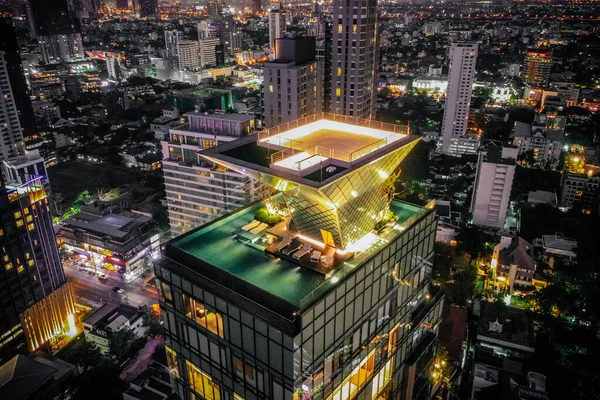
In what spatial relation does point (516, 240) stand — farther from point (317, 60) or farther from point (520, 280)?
point (317, 60)

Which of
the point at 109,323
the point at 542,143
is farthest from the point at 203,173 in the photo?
the point at 542,143

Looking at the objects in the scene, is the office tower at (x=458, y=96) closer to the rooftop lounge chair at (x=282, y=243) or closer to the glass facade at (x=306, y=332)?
the glass facade at (x=306, y=332)

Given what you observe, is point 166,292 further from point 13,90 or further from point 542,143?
point 13,90

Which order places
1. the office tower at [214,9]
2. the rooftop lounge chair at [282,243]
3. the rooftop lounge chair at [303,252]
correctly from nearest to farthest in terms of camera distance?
the rooftop lounge chair at [303,252], the rooftop lounge chair at [282,243], the office tower at [214,9]

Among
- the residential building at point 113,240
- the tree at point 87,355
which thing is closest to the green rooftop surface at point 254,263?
the tree at point 87,355

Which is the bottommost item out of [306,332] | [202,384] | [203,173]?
[203,173]

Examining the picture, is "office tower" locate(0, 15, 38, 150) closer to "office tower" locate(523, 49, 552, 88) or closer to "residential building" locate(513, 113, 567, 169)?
"residential building" locate(513, 113, 567, 169)

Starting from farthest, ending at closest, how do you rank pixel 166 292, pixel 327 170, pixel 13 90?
pixel 13 90, pixel 166 292, pixel 327 170
